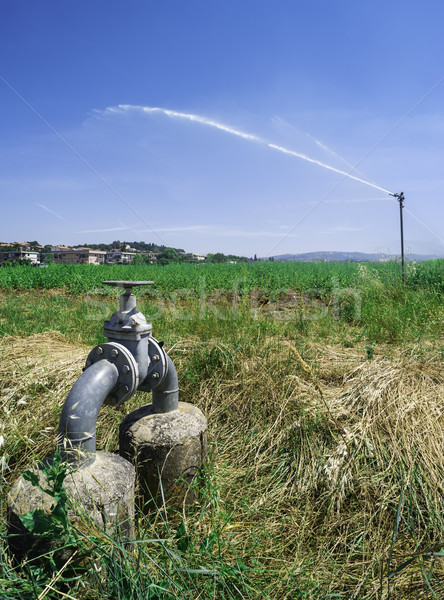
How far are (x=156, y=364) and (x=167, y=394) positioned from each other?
0.84ft

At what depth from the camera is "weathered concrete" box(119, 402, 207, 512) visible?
1964mm

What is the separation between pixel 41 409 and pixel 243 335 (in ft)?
5.81

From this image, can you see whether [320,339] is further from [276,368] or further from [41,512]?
[41,512]

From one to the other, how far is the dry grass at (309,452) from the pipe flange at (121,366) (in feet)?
1.15

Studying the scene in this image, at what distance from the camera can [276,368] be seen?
300 centimetres

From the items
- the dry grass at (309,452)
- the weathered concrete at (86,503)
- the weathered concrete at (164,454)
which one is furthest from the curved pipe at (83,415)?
the weathered concrete at (164,454)

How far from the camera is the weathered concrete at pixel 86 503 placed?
1.32m

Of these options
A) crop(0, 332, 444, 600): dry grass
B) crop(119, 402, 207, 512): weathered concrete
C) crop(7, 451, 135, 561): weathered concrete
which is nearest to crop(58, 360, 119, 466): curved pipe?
crop(7, 451, 135, 561): weathered concrete

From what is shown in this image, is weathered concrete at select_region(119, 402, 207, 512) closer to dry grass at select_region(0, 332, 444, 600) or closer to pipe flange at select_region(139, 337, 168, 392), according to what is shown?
dry grass at select_region(0, 332, 444, 600)

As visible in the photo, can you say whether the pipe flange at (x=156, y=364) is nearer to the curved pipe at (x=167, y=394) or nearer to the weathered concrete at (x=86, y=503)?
the curved pipe at (x=167, y=394)

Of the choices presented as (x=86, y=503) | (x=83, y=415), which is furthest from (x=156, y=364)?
(x=86, y=503)

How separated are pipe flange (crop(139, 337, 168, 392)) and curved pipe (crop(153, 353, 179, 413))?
0.08m

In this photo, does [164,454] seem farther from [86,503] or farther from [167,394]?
[86,503]

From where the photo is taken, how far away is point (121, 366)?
169 cm
